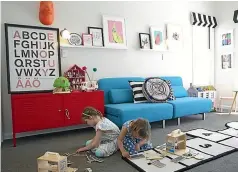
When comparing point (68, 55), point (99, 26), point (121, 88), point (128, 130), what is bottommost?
point (128, 130)

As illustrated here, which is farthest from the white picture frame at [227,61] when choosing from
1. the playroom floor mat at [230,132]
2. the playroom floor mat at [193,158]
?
the playroom floor mat at [193,158]

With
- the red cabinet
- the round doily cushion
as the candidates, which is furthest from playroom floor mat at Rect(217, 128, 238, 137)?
the red cabinet

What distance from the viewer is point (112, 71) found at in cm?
373

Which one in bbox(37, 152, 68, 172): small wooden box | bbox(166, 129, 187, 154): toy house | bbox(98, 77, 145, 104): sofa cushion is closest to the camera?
bbox(37, 152, 68, 172): small wooden box

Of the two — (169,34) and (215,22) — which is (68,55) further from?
(215,22)

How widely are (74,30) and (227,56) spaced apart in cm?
367

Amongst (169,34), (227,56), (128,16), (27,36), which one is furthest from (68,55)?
(227,56)

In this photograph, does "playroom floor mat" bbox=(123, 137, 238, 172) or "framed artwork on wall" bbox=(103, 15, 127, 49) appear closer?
"playroom floor mat" bbox=(123, 137, 238, 172)

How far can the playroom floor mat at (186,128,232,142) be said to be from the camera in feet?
8.58

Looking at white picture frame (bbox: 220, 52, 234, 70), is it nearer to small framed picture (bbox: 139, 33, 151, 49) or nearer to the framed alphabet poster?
small framed picture (bbox: 139, 33, 151, 49)

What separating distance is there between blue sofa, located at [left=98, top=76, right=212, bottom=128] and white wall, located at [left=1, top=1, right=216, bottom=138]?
0.90 ft

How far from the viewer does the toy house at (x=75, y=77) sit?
320cm

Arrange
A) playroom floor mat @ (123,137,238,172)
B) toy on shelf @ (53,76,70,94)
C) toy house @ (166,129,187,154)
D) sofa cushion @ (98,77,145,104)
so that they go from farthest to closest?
1. sofa cushion @ (98,77,145,104)
2. toy on shelf @ (53,76,70,94)
3. toy house @ (166,129,187,154)
4. playroom floor mat @ (123,137,238,172)

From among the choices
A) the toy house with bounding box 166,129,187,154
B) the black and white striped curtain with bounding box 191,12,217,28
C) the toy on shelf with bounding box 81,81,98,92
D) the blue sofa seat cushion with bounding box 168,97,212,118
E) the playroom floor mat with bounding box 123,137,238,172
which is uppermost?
the black and white striped curtain with bounding box 191,12,217,28
